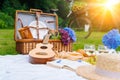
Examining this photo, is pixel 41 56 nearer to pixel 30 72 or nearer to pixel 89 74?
pixel 30 72

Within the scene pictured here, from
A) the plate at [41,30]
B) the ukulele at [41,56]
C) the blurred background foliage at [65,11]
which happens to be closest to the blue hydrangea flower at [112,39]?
the ukulele at [41,56]

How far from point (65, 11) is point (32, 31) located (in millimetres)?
5819

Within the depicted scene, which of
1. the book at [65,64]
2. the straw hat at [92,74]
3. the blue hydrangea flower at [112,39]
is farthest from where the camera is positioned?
the blue hydrangea flower at [112,39]

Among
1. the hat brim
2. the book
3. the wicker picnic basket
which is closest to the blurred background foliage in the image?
the wicker picnic basket

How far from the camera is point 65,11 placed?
31.7ft

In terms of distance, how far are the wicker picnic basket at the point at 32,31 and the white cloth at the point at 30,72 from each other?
28.4 inches

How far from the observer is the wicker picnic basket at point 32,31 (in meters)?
3.66

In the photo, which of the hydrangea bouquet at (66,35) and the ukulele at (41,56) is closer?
the ukulele at (41,56)

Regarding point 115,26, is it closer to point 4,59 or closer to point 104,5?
point 104,5

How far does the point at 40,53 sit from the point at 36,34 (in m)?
1.01

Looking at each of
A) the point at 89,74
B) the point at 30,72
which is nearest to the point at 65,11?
the point at 30,72

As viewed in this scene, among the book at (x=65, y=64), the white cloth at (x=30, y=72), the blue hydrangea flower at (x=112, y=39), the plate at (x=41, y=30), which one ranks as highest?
the plate at (x=41, y=30)

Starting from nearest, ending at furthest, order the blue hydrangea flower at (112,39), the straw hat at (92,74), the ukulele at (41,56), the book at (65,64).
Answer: the straw hat at (92,74)
the book at (65,64)
the ukulele at (41,56)
the blue hydrangea flower at (112,39)

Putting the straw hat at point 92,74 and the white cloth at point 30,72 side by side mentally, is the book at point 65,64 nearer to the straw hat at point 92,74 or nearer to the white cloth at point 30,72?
the white cloth at point 30,72
